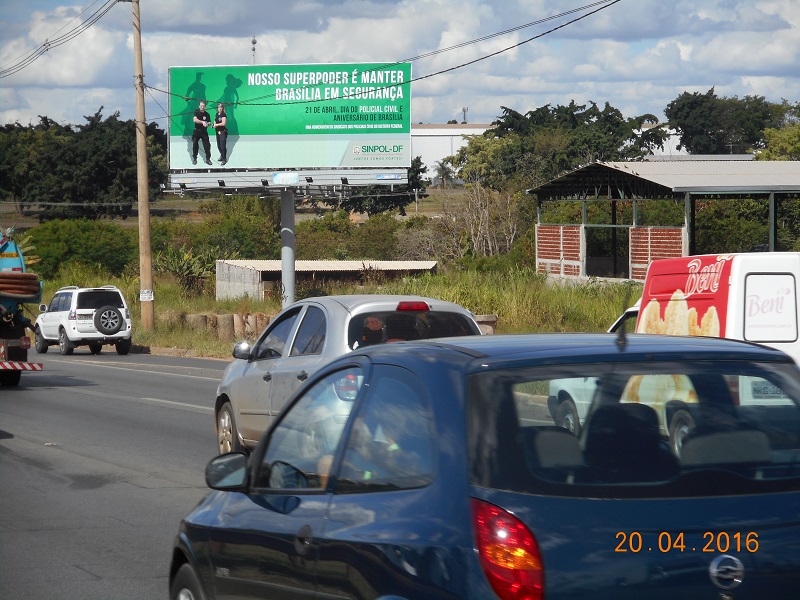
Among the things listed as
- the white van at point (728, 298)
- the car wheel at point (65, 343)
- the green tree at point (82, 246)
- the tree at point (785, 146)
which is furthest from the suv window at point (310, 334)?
the green tree at point (82, 246)

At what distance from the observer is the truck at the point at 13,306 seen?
19.5 metres

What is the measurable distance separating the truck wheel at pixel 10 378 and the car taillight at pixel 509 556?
19.0 metres

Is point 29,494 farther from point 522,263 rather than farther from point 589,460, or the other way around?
point 522,263

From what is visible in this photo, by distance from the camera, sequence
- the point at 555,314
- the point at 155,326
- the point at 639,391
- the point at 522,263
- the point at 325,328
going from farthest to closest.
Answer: the point at 522,263 < the point at 155,326 < the point at 555,314 < the point at 325,328 < the point at 639,391

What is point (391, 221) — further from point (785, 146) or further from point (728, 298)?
point (728, 298)

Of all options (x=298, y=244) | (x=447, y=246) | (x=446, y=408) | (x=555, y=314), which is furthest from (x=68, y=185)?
(x=446, y=408)

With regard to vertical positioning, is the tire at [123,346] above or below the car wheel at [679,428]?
below

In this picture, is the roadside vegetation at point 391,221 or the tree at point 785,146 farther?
the tree at point 785,146

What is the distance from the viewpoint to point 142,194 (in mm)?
34875

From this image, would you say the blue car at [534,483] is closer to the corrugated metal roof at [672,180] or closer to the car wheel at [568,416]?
the car wheel at [568,416]

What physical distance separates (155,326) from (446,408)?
112 ft

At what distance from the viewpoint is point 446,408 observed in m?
3.72
